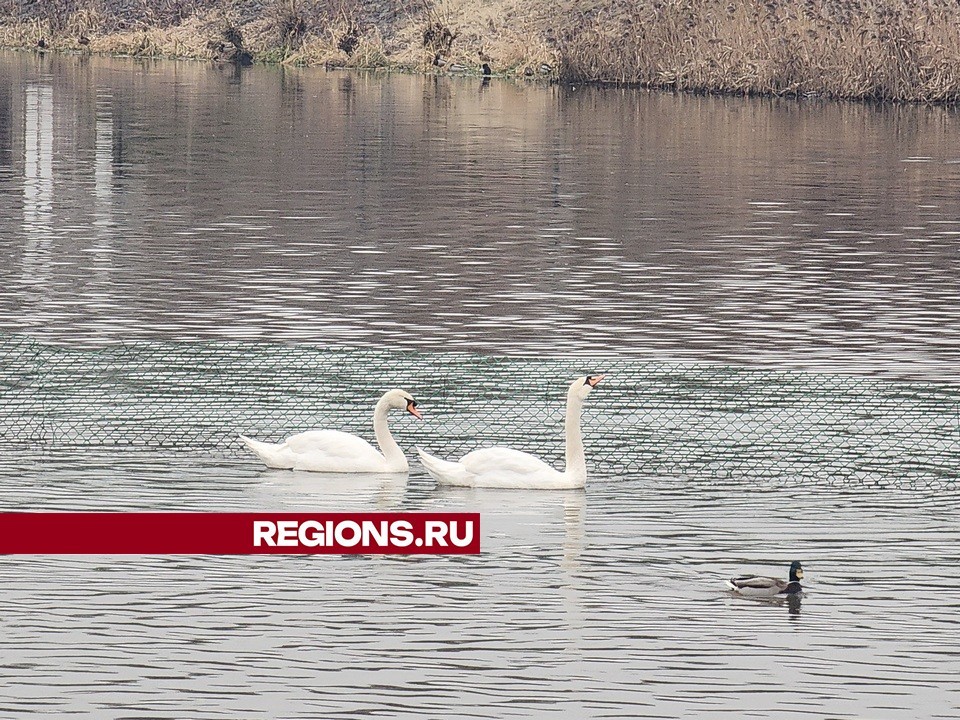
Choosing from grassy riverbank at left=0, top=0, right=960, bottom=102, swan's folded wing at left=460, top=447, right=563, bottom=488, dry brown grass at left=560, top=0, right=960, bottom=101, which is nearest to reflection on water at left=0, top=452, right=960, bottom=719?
swan's folded wing at left=460, top=447, right=563, bottom=488

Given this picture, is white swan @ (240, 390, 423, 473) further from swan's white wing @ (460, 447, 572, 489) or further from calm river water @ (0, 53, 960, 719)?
swan's white wing @ (460, 447, 572, 489)

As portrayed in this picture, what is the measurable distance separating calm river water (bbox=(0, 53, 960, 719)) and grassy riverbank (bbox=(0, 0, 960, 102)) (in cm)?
314

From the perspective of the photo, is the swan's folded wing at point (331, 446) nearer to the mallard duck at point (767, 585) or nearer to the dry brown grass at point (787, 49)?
the mallard duck at point (767, 585)

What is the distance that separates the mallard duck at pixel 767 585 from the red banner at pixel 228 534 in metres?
1.86

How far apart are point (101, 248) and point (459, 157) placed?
614 inches

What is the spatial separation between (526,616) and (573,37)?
63.3 m

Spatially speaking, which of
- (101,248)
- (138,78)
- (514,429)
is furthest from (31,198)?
(138,78)

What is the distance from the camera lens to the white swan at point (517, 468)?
16641mm

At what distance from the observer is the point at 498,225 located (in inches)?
1375

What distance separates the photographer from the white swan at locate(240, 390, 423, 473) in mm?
17234

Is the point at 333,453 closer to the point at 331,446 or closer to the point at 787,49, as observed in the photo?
the point at 331,446

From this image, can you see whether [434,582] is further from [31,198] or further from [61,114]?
[61,114]

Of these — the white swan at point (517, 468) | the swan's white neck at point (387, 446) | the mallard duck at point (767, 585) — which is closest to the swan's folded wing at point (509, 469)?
the white swan at point (517, 468)

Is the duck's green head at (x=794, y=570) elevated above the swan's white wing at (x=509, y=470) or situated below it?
above
